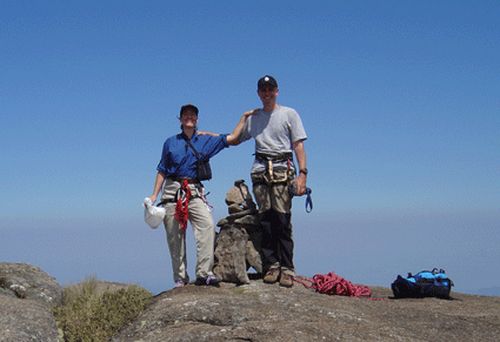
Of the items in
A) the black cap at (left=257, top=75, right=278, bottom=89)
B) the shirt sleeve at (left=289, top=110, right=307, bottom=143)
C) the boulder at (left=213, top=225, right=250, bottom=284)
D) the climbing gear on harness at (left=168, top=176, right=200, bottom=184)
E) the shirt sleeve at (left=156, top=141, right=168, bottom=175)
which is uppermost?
the black cap at (left=257, top=75, right=278, bottom=89)

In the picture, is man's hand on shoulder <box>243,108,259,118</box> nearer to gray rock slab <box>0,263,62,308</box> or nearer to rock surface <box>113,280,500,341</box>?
rock surface <box>113,280,500,341</box>

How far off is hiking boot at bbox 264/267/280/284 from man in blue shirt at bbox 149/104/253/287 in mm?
1119

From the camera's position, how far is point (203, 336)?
953cm

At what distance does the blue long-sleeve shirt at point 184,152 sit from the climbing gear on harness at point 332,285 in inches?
133

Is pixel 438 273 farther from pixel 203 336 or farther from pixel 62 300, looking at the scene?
pixel 62 300

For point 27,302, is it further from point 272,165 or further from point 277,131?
point 277,131

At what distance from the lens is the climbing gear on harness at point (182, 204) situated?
12.7 m

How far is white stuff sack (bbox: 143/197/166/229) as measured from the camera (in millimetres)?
12555

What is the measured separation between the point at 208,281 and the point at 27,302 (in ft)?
12.4

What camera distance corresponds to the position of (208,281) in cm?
1274

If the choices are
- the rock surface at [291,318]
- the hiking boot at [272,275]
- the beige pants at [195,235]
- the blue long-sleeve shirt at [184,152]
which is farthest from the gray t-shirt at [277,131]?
the rock surface at [291,318]

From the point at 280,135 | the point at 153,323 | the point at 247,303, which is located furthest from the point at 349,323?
the point at 280,135

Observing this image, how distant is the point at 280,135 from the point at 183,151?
6.69ft

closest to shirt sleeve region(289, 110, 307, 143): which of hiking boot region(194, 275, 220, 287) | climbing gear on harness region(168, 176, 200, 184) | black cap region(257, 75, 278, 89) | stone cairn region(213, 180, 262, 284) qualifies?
black cap region(257, 75, 278, 89)
